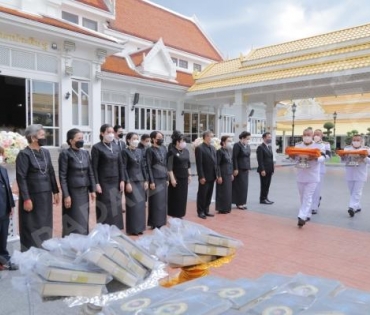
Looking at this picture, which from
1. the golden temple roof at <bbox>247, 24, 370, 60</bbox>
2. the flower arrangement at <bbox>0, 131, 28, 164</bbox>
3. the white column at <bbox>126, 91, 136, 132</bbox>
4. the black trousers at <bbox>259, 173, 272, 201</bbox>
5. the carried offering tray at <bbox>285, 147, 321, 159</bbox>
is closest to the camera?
the flower arrangement at <bbox>0, 131, 28, 164</bbox>

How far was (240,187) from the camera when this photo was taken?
7578 millimetres

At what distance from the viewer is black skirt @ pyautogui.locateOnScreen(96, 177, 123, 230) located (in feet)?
16.6

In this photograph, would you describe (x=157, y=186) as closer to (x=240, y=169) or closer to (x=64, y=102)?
(x=240, y=169)

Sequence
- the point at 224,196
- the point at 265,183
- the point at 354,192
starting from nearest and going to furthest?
the point at 354,192
the point at 224,196
the point at 265,183

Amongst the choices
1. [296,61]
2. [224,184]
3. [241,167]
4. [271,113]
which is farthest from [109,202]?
[271,113]

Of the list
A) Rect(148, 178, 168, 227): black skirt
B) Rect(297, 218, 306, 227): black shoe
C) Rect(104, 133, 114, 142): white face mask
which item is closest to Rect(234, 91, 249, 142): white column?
Rect(297, 218, 306, 227): black shoe

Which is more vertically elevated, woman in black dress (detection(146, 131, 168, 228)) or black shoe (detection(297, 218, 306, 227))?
woman in black dress (detection(146, 131, 168, 228))

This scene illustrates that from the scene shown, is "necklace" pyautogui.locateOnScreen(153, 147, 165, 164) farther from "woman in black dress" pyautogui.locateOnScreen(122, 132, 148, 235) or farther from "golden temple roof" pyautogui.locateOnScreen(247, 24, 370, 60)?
"golden temple roof" pyautogui.locateOnScreen(247, 24, 370, 60)

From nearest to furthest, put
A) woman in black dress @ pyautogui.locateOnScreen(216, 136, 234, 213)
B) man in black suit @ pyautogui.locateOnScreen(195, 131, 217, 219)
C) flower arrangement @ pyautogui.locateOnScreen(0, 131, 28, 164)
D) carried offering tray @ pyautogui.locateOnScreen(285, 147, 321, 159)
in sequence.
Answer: flower arrangement @ pyautogui.locateOnScreen(0, 131, 28, 164)
carried offering tray @ pyautogui.locateOnScreen(285, 147, 321, 159)
man in black suit @ pyautogui.locateOnScreen(195, 131, 217, 219)
woman in black dress @ pyautogui.locateOnScreen(216, 136, 234, 213)

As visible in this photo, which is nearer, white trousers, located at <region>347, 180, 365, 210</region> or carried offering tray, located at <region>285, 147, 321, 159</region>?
carried offering tray, located at <region>285, 147, 321, 159</region>

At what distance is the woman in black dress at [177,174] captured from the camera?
6080 millimetres

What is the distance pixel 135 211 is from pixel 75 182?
123 centimetres

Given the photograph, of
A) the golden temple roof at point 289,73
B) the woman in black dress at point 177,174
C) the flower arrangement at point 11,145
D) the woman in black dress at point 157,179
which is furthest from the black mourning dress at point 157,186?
the golden temple roof at point 289,73

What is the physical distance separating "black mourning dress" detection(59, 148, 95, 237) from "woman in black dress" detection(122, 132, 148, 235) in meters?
0.82
